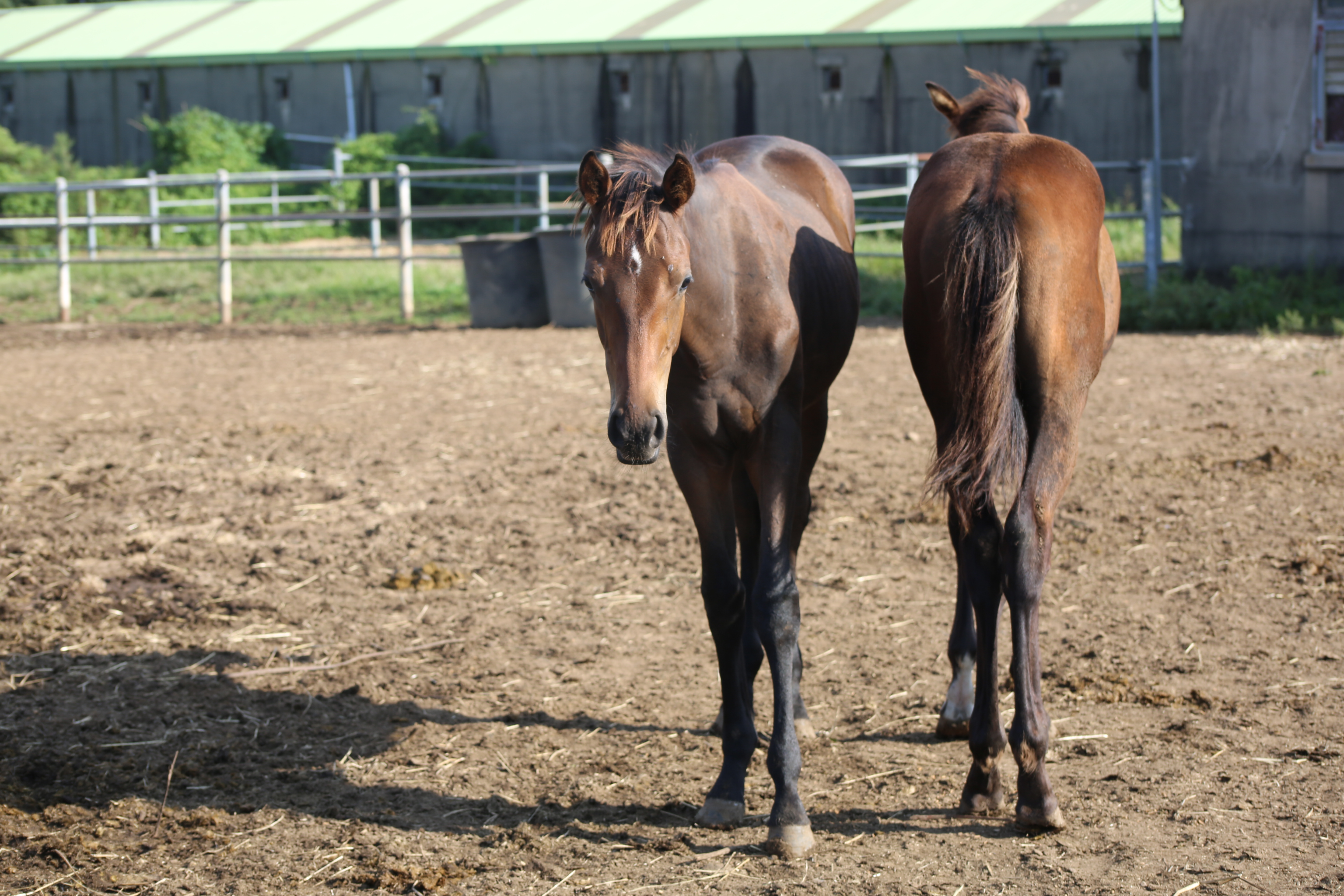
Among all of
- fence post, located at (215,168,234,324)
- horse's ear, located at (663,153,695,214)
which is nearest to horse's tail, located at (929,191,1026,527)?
Result: horse's ear, located at (663,153,695,214)

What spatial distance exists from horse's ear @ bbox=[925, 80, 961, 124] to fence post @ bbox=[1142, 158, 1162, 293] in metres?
8.55

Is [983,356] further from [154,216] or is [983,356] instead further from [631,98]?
[631,98]

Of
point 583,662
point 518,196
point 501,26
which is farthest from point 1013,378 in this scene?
point 501,26

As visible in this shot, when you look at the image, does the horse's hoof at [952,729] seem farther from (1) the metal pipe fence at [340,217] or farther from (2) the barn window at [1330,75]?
(2) the barn window at [1330,75]

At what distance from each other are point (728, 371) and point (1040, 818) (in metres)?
1.42

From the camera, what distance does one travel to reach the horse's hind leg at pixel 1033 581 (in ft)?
9.92

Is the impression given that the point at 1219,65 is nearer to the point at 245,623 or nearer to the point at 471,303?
the point at 471,303

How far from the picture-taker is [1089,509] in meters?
5.79

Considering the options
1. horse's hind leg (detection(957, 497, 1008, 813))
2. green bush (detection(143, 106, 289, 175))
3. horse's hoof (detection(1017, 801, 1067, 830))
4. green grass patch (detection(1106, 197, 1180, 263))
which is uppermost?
green bush (detection(143, 106, 289, 175))

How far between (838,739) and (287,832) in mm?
1696

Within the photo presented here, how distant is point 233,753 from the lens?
3.74m

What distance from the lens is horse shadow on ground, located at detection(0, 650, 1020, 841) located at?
328 centimetres

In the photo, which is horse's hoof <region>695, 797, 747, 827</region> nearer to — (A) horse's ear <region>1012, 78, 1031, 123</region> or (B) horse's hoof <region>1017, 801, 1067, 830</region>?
(B) horse's hoof <region>1017, 801, 1067, 830</region>

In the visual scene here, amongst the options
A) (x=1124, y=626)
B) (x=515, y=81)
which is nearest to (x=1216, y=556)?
(x=1124, y=626)
